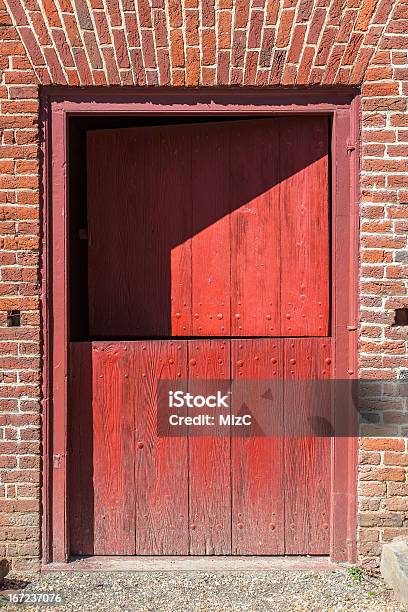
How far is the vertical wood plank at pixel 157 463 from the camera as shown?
4.60 meters

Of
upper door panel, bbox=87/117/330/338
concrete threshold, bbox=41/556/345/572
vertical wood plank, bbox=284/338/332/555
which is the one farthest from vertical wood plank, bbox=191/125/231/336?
concrete threshold, bbox=41/556/345/572

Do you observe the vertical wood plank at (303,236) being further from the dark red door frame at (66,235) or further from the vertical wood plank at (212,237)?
the vertical wood plank at (212,237)

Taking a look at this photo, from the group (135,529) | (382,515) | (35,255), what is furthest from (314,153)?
Answer: (135,529)

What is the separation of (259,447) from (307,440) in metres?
0.32

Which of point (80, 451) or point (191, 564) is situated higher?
point (80, 451)

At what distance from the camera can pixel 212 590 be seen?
4250mm

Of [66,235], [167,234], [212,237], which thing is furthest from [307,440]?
[66,235]

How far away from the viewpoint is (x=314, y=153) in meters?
4.61

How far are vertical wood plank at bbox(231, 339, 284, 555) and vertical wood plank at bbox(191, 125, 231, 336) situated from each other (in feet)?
0.85

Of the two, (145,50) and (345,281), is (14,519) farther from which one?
(145,50)

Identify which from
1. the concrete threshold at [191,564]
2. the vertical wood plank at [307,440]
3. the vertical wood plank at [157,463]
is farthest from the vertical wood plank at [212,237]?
the concrete threshold at [191,564]

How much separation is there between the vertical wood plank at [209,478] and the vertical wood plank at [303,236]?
0.57 metres

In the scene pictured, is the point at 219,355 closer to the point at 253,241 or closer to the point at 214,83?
the point at 253,241

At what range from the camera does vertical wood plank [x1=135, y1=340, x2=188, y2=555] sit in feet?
15.1
